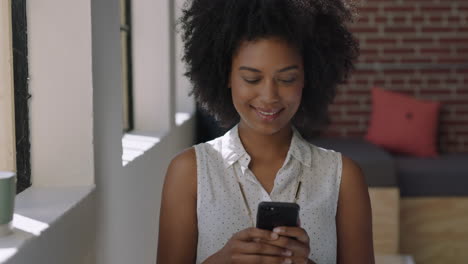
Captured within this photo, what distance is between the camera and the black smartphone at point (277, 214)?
152cm

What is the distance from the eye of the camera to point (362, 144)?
5109 mm

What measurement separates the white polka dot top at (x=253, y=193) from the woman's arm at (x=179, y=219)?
0.05 feet

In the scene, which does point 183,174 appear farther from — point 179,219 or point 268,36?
point 268,36

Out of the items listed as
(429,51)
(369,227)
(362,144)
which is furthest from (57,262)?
(429,51)

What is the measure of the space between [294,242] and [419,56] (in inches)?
171

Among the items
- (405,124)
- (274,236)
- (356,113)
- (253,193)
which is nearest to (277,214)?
(274,236)

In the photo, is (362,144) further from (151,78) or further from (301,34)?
(301,34)

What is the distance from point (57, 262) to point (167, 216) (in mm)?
292

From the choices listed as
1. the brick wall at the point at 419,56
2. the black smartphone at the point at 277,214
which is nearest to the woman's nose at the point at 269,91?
the black smartphone at the point at 277,214

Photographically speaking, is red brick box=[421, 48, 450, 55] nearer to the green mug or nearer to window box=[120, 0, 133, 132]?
window box=[120, 0, 133, 132]

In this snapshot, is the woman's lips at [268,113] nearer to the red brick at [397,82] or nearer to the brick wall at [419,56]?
Answer: the brick wall at [419,56]

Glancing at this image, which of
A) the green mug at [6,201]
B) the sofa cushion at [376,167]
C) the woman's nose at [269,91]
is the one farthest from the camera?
the sofa cushion at [376,167]

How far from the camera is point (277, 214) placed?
1.52m

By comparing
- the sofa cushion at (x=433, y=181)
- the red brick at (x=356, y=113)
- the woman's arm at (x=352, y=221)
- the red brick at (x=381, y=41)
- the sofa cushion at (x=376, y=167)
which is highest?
the red brick at (x=381, y=41)
